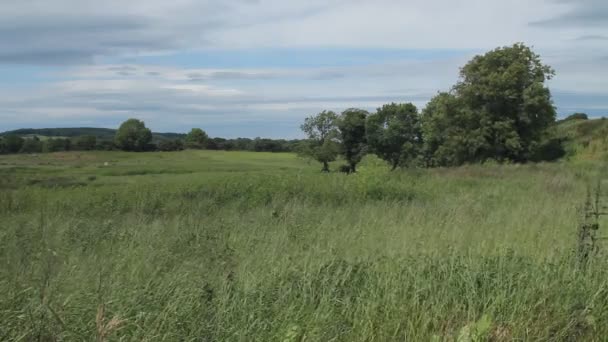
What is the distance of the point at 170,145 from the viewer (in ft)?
149

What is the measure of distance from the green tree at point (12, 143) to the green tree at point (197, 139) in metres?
21.2

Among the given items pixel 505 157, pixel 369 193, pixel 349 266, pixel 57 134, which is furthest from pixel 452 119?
pixel 349 266

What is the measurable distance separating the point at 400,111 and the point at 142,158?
4037 centimetres

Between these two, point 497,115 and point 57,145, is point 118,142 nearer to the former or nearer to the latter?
point 57,145

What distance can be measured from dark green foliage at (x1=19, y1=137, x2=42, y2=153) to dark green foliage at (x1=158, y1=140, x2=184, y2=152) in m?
10.2

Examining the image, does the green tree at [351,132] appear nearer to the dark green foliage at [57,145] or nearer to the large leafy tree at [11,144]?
the dark green foliage at [57,145]

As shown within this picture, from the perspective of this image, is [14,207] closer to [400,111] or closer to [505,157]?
[505,157]

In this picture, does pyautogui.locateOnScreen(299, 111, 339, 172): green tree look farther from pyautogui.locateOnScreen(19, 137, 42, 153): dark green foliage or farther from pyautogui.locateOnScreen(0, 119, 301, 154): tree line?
pyautogui.locateOnScreen(19, 137, 42, 153): dark green foliage

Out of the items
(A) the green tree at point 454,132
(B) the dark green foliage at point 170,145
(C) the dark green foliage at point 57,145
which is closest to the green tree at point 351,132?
(A) the green tree at point 454,132

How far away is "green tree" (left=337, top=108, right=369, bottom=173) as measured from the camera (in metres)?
69.5

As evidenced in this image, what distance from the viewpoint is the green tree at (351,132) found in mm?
69500

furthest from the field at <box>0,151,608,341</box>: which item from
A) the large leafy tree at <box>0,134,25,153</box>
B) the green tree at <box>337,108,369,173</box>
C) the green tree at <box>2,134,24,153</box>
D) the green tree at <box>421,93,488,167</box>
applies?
the green tree at <box>337,108,369,173</box>

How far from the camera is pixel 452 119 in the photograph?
4944 centimetres

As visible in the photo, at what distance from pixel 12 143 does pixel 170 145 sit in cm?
1563
